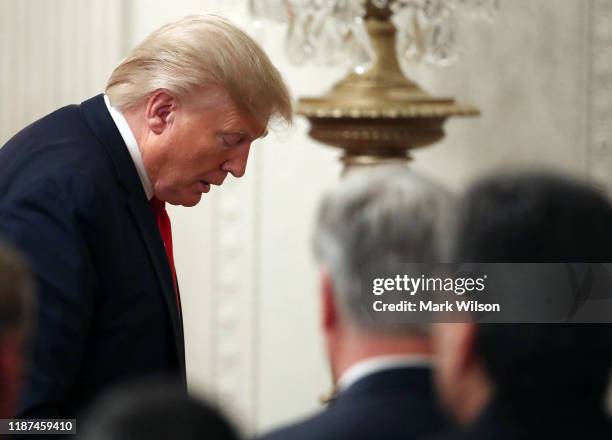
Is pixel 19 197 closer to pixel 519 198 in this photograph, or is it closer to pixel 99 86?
pixel 519 198

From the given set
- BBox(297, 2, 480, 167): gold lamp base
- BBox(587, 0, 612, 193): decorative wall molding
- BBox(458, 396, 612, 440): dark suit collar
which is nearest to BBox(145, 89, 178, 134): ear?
BBox(458, 396, 612, 440): dark suit collar

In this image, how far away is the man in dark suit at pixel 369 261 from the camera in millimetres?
1215

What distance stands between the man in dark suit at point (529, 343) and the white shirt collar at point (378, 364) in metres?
0.02

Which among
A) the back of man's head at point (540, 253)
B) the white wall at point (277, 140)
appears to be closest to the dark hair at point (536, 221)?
the back of man's head at point (540, 253)

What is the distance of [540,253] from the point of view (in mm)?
1217

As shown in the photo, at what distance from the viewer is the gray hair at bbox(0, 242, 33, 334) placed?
3.23 feet

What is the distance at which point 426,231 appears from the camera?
1246 mm

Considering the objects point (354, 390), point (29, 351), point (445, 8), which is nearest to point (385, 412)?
point (354, 390)

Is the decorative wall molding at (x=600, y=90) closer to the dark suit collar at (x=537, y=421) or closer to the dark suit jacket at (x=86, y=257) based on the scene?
the dark suit jacket at (x=86, y=257)

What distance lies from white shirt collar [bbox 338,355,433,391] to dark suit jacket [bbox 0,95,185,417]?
74 cm

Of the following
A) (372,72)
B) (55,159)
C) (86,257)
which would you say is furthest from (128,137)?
(372,72)

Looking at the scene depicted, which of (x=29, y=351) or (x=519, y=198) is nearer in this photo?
(x=29, y=351)

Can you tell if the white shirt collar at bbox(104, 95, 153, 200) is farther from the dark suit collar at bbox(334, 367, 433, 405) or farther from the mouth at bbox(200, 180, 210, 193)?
the dark suit collar at bbox(334, 367, 433, 405)

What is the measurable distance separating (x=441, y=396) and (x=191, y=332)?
12.7 feet
